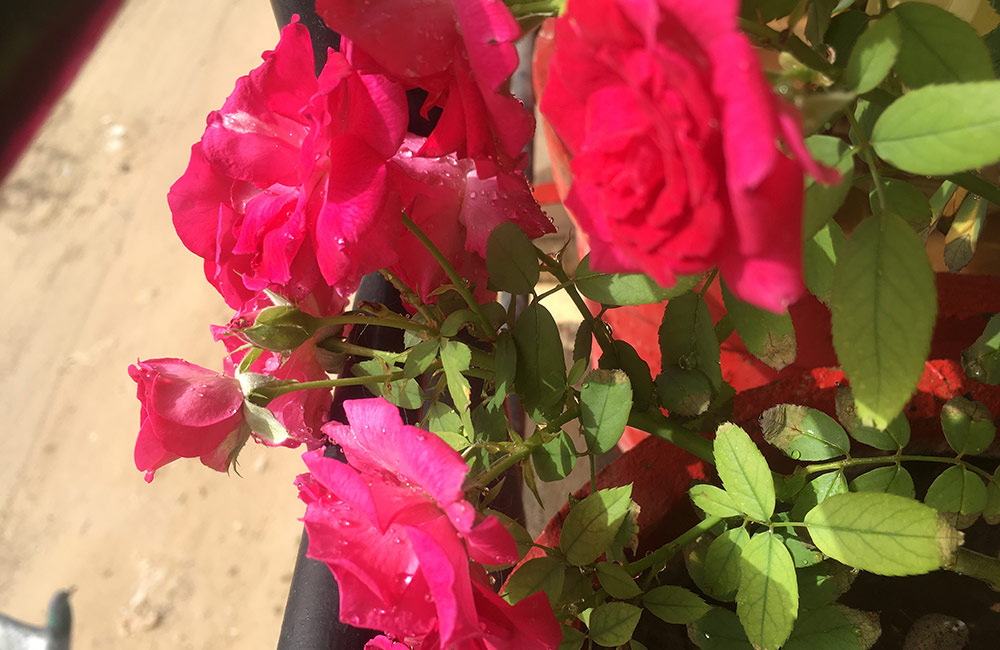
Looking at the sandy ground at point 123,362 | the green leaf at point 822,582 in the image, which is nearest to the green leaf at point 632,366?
the green leaf at point 822,582

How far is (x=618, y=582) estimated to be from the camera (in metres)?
0.32

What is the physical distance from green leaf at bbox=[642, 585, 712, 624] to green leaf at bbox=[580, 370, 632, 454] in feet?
0.22

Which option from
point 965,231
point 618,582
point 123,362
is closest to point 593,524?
point 618,582

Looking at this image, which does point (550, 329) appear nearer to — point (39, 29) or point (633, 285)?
point (633, 285)

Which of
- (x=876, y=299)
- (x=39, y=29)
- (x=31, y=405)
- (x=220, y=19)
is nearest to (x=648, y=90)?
(x=876, y=299)

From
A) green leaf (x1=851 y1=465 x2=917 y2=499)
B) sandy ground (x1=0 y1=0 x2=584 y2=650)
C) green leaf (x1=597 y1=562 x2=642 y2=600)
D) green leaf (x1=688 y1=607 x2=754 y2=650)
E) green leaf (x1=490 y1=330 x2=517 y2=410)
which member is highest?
green leaf (x1=490 y1=330 x2=517 y2=410)

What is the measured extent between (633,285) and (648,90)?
0.15 meters

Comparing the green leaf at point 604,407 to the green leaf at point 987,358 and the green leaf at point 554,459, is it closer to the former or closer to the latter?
the green leaf at point 554,459

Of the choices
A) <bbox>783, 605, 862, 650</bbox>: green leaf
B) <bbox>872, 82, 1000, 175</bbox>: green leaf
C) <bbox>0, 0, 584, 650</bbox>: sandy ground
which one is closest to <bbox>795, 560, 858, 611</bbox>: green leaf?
<bbox>783, 605, 862, 650</bbox>: green leaf

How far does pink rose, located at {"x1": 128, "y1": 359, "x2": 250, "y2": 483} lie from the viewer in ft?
1.03

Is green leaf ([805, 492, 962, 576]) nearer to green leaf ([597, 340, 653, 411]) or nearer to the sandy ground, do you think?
green leaf ([597, 340, 653, 411])

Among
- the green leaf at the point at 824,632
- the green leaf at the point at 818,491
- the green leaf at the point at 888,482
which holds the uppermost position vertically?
the green leaf at the point at 888,482

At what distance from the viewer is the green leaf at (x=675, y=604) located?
32 centimetres

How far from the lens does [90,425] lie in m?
1.14
